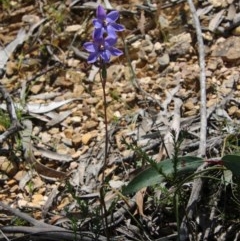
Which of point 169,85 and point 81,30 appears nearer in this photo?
point 169,85

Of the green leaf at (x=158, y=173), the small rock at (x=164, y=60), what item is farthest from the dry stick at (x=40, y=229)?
the small rock at (x=164, y=60)

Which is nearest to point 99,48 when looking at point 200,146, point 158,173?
point 158,173

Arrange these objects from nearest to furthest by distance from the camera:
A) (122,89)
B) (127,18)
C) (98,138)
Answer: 1. (98,138)
2. (122,89)
3. (127,18)

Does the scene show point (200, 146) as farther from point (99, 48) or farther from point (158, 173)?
point (99, 48)

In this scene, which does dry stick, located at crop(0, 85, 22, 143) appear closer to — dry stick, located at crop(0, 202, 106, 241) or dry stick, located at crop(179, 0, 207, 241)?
dry stick, located at crop(0, 202, 106, 241)

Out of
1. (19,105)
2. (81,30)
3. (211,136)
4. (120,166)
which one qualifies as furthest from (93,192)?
(81,30)

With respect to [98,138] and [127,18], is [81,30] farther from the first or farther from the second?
[98,138]
